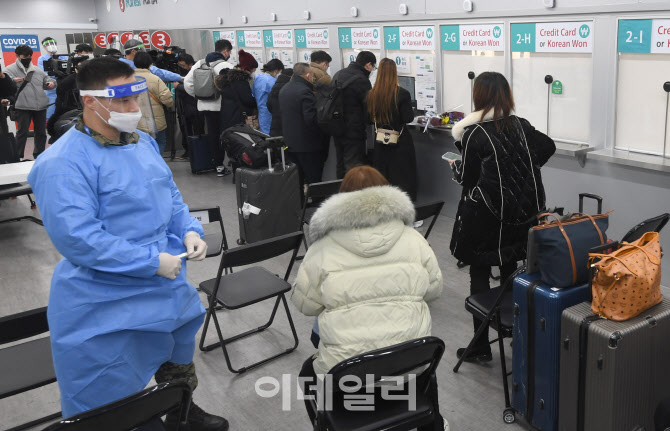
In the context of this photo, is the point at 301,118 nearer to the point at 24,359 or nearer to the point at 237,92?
the point at 237,92

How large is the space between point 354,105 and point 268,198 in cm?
120

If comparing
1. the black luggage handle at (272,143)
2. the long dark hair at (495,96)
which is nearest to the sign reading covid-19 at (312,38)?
the black luggage handle at (272,143)

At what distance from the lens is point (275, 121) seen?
636 cm

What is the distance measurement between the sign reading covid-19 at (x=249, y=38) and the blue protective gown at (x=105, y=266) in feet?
20.0

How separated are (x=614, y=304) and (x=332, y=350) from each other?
1.06m

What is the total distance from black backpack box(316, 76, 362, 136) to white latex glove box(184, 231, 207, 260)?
3233 mm

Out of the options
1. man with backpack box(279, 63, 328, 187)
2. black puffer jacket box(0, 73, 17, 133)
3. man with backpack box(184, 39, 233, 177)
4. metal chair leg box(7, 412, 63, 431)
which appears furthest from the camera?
man with backpack box(184, 39, 233, 177)

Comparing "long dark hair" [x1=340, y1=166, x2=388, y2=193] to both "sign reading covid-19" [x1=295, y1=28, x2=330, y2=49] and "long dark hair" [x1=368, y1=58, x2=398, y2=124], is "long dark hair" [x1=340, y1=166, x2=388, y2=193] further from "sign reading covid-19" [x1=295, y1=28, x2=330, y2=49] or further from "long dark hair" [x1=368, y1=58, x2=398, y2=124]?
"sign reading covid-19" [x1=295, y1=28, x2=330, y2=49]

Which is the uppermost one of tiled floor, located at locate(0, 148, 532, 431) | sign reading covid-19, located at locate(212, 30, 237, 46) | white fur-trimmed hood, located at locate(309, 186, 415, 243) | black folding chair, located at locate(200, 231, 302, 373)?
sign reading covid-19, located at locate(212, 30, 237, 46)

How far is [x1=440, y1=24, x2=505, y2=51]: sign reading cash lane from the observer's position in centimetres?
491

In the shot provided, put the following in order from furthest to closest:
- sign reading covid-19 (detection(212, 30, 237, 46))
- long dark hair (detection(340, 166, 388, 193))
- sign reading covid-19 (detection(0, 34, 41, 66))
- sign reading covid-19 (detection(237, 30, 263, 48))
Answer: sign reading covid-19 (detection(0, 34, 41, 66)) → sign reading covid-19 (detection(212, 30, 237, 46)) → sign reading covid-19 (detection(237, 30, 263, 48)) → long dark hair (detection(340, 166, 388, 193))

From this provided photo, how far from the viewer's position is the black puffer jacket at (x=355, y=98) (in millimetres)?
5492

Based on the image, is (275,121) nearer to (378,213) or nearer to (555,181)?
(555,181)

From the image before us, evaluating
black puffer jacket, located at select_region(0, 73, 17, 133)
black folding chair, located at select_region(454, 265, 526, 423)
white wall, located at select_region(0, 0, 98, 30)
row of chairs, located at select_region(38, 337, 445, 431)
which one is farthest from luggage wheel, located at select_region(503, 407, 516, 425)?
white wall, located at select_region(0, 0, 98, 30)
